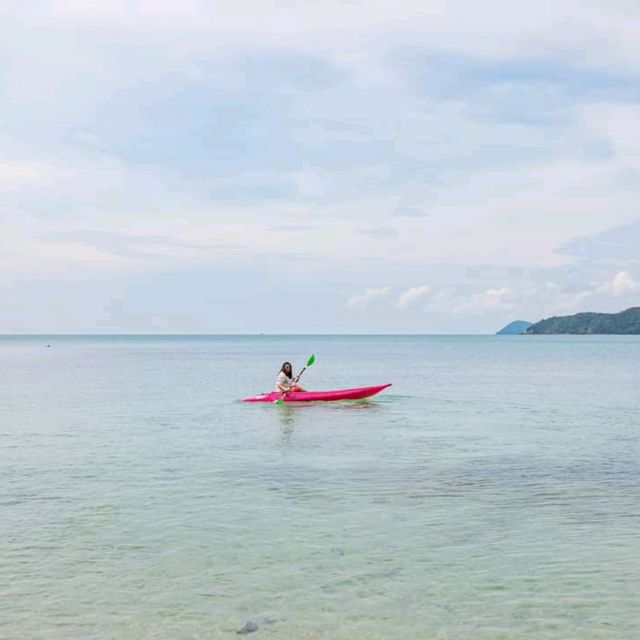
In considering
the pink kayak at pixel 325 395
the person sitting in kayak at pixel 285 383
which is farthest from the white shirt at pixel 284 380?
the pink kayak at pixel 325 395

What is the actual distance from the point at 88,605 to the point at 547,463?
1290 cm

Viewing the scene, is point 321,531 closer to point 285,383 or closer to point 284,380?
point 284,380

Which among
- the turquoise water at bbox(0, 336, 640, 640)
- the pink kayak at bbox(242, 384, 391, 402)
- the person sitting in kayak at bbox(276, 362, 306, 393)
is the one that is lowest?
the turquoise water at bbox(0, 336, 640, 640)

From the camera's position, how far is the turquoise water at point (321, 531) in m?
8.86

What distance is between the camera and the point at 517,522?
12.9 metres

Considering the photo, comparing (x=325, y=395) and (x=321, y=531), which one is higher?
(x=325, y=395)

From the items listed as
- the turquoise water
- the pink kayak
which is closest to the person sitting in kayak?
the pink kayak

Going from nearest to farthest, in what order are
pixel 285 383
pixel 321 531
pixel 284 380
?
pixel 321 531, pixel 284 380, pixel 285 383

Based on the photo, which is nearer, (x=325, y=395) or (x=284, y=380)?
(x=284, y=380)

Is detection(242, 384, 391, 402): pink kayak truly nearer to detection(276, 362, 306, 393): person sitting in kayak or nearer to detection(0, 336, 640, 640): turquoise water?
detection(276, 362, 306, 393): person sitting in kayak

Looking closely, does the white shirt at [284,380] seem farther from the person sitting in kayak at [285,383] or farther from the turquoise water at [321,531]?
the turquoise water at [321,531]

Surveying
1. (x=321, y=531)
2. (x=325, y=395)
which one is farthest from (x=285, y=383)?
(x=321, y=531)

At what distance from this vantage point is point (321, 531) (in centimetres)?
1235

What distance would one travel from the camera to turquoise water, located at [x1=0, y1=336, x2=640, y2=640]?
8.86m
